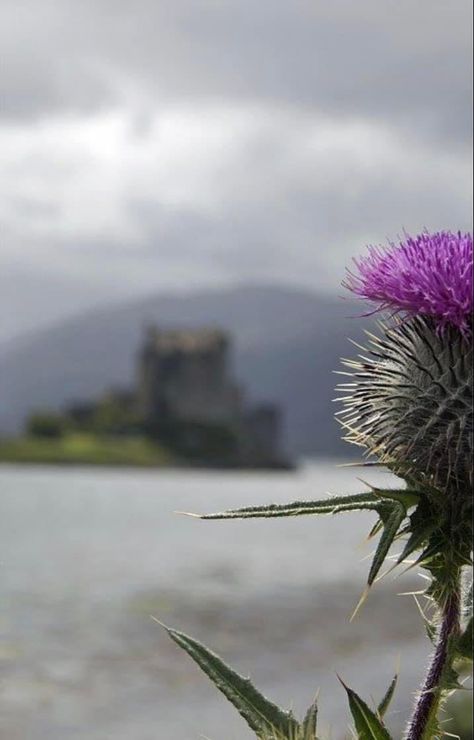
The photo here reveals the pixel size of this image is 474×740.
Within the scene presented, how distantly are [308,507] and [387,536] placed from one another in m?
0.20

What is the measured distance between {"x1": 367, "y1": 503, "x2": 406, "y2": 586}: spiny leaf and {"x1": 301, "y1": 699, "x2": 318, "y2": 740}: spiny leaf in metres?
0.49

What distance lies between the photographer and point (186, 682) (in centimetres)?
2375

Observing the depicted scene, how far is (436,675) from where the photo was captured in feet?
9.86

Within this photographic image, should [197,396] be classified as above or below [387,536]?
below

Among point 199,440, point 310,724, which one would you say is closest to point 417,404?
point 310,724

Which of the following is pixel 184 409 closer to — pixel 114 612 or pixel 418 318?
pixel 114 612

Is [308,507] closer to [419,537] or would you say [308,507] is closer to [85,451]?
[419,537]

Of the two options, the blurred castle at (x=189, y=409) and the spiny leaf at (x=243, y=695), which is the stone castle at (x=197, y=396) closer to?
the blurred castle at (x=189, y=409)

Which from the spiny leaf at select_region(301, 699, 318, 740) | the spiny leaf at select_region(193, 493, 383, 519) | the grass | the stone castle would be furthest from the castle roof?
the spiny leaf at select_region(193, 493, 383, 519)

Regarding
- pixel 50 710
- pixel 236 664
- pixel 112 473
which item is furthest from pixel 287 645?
pixel 112 473

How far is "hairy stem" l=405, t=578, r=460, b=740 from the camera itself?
3.00m

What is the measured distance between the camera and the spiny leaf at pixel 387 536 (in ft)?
9.30

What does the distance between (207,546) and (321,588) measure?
18313mm

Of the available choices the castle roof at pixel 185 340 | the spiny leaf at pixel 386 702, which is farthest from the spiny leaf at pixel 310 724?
the castle roof at pixel 185 340
